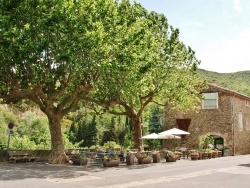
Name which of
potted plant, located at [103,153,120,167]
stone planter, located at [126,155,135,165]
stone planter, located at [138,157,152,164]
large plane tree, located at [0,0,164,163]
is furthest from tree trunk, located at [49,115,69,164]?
stone planter, located at [138,157,152,164]

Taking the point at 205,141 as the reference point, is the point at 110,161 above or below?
below

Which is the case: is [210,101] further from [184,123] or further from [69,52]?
[69,52]

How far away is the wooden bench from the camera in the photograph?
933 inches

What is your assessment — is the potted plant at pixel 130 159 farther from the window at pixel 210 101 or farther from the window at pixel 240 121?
the window at pixel 240 121

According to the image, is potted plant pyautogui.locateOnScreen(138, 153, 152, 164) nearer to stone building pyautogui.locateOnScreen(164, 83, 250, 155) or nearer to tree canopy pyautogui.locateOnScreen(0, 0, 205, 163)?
tree canopy pyautogui.locateOnScreen(0, 0, 205, 163)

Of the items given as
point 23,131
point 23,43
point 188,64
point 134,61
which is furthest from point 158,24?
point 23,131

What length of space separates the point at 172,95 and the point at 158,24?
21.3ft

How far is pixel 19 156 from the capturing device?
80.2 feet

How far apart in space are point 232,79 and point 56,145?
73.3 meters

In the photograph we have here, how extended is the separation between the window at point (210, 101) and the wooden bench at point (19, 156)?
67.9 feet

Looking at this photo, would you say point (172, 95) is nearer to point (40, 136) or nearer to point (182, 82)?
point (182, 82)

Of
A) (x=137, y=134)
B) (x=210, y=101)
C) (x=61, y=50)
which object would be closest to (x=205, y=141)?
(x=210, y=101)

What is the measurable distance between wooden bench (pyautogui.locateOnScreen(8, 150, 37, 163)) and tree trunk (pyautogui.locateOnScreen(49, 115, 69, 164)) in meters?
2.10

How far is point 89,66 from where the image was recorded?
21.5 metres
